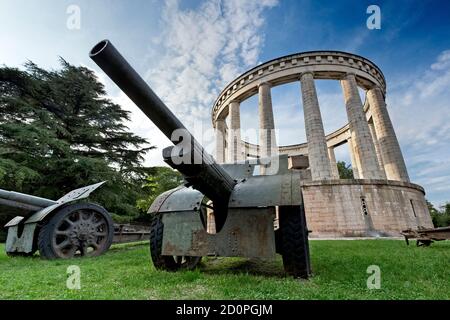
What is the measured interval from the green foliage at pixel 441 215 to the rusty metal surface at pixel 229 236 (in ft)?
137

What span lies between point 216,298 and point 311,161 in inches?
612

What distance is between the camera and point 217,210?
4.03 m

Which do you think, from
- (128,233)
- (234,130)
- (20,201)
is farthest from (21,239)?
(234,130)

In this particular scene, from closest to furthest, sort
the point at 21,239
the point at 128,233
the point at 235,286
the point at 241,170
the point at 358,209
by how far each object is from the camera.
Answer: the point at 235,286 → the point at 241,170 → the point at 21,239 → the point at 128,233 → the point at 358,209

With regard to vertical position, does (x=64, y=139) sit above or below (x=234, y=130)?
below

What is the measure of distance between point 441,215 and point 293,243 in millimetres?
48552

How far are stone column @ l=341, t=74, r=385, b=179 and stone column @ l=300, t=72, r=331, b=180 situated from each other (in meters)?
2.64

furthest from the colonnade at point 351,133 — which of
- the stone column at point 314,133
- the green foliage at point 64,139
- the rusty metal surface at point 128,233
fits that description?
the rusty metal surface at point 128,233

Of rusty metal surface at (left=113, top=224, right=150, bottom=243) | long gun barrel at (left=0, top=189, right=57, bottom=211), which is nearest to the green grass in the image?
long gun barrel at (left=0, top=189, right=57, bottom=211)

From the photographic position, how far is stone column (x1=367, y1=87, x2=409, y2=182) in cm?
1803

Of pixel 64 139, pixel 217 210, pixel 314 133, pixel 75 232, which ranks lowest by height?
pixel 75 232

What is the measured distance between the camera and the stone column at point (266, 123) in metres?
18.9

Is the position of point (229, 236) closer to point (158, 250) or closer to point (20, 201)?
point (158, 250)

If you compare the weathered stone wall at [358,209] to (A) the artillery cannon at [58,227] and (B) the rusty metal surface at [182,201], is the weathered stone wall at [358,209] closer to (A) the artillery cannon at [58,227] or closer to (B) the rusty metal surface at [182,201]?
(A) the artillery cannon at [58,227]
